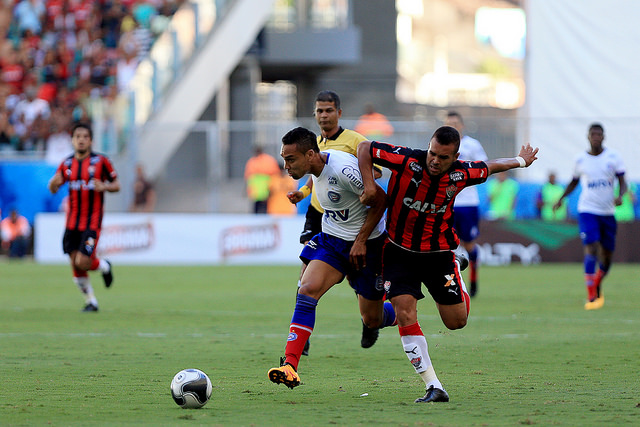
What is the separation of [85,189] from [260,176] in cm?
1151

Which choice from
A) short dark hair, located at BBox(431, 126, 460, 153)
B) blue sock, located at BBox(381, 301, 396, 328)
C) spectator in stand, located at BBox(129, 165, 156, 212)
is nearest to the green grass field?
blue sock, located at BBox(381, 301, 396, 328)

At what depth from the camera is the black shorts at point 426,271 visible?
6.98 meters

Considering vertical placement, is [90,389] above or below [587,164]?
below

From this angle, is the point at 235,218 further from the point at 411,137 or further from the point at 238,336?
the point at 238,336

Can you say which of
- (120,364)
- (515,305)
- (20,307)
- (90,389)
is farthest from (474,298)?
(90,389)

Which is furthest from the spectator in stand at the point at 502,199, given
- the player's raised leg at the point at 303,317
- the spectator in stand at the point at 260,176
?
the player's raised leg at the point at 303,317

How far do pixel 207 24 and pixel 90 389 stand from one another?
900 inches

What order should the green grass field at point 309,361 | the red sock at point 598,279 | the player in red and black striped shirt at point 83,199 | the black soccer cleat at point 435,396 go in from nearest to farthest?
the green grass field at point 309,361
the black soccer cleat at point 435,396
the player in red and black striped shirt at point 83,199
the red sock at point 598,279

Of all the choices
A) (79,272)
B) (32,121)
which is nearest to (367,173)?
(79,272)

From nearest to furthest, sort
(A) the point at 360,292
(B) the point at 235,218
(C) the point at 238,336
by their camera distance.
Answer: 1. (A) the point at 360,292
2. (C) the point at 238,336
3. (B) the point at 235,218

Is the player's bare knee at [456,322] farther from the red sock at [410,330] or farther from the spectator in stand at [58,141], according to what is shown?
the spectator in stand at [58,141]

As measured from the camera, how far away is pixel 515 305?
13688mm

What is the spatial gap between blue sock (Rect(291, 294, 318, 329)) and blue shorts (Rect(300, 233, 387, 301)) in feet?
1.29

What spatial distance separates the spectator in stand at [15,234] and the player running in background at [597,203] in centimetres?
1477
